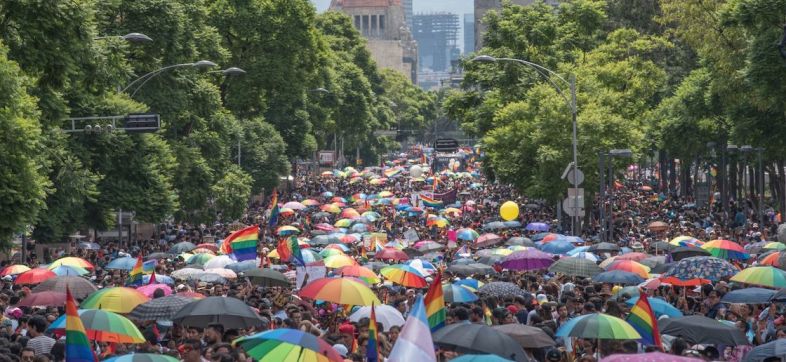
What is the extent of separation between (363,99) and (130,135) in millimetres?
77211

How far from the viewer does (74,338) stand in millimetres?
14508

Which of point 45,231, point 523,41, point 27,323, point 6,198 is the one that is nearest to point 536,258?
point 6,198

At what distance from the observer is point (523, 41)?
73.6m

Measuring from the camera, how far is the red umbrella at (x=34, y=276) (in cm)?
2678

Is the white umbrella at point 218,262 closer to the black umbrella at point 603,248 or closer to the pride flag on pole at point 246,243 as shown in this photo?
the pride flag on pole at point 246,243

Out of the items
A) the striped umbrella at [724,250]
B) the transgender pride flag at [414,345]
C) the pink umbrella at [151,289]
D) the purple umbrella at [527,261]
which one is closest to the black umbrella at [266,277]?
the pink umbrella at [151,289]

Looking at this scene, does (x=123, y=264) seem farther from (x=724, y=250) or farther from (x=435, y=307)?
(x=435, y=307)

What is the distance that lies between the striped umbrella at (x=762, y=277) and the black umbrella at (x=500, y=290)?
3174 millimetres

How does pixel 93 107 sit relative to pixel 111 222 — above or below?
above

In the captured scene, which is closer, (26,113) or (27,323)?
(27,323)

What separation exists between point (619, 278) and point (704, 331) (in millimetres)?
8928

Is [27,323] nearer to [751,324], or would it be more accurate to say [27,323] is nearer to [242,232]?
[751,324]

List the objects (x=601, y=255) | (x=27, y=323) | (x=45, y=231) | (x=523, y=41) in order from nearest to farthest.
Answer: (x=27, y=323), (x=601, y=255), (x=45, y=231), (x=523, y=41)

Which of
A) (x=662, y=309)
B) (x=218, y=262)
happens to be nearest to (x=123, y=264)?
(x=218, y=262)
